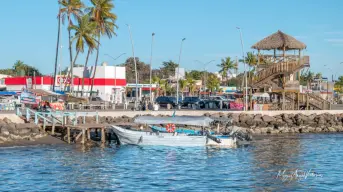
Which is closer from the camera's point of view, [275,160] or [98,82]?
[275,160]

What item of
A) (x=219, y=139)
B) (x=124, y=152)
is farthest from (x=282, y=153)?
(x=124, y=152)

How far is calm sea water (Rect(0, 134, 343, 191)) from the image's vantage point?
28.8m

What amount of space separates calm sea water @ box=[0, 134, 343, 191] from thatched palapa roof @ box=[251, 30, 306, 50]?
65.5 feet

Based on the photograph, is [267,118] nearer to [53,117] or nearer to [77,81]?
[53,117]

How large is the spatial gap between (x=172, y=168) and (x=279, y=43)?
33.1 meters

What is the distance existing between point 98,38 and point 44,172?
2219 inches

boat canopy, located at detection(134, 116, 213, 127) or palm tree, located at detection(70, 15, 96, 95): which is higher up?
palm tree, located at detection(70, 15, 96, 95)

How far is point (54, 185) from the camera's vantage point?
28.5 metres

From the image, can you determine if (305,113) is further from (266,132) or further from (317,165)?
(317,165)

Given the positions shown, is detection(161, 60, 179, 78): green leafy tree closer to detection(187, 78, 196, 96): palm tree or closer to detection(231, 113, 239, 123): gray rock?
detection(187, 78, 196, 96): palm tree

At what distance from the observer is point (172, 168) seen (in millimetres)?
34250

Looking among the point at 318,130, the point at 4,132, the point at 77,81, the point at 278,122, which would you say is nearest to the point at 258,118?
the point at 278,122

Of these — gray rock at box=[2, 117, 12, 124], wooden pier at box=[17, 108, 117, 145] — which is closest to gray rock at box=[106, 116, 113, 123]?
wooden pier at box=[17, 108, 117, 145]

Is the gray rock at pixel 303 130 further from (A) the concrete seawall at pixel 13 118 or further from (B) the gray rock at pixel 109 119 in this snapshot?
(A) the concrete seawall at pixel 13 118
